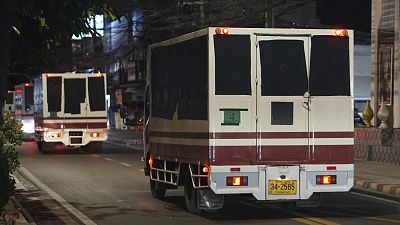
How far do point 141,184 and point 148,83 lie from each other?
378 centimetres

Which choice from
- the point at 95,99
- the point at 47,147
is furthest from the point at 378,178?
the point at 47,147

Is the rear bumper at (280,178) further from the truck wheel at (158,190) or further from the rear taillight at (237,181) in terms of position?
the truck wheel at (158,190)

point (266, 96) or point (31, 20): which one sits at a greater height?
point (31, 20)

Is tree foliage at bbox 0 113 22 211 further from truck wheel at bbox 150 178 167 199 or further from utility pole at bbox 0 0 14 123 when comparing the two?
truck wheel at bbox 150 178 167 199

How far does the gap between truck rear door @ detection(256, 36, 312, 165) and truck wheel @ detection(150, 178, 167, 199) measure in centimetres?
339

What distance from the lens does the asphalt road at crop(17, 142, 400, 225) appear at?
11.0 meters

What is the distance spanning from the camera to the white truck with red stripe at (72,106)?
27.3 meters

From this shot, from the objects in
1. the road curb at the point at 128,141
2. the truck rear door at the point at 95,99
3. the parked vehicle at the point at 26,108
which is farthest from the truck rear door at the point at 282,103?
the parked vehicle at the point at 26,108

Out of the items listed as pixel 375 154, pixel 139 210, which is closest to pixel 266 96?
pixel 139 210

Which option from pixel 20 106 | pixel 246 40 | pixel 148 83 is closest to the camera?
pixel 246 40

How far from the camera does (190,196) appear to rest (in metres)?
11.6

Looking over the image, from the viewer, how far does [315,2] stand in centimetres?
4744

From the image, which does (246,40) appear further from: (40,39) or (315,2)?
(315,2)

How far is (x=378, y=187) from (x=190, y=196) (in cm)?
543
